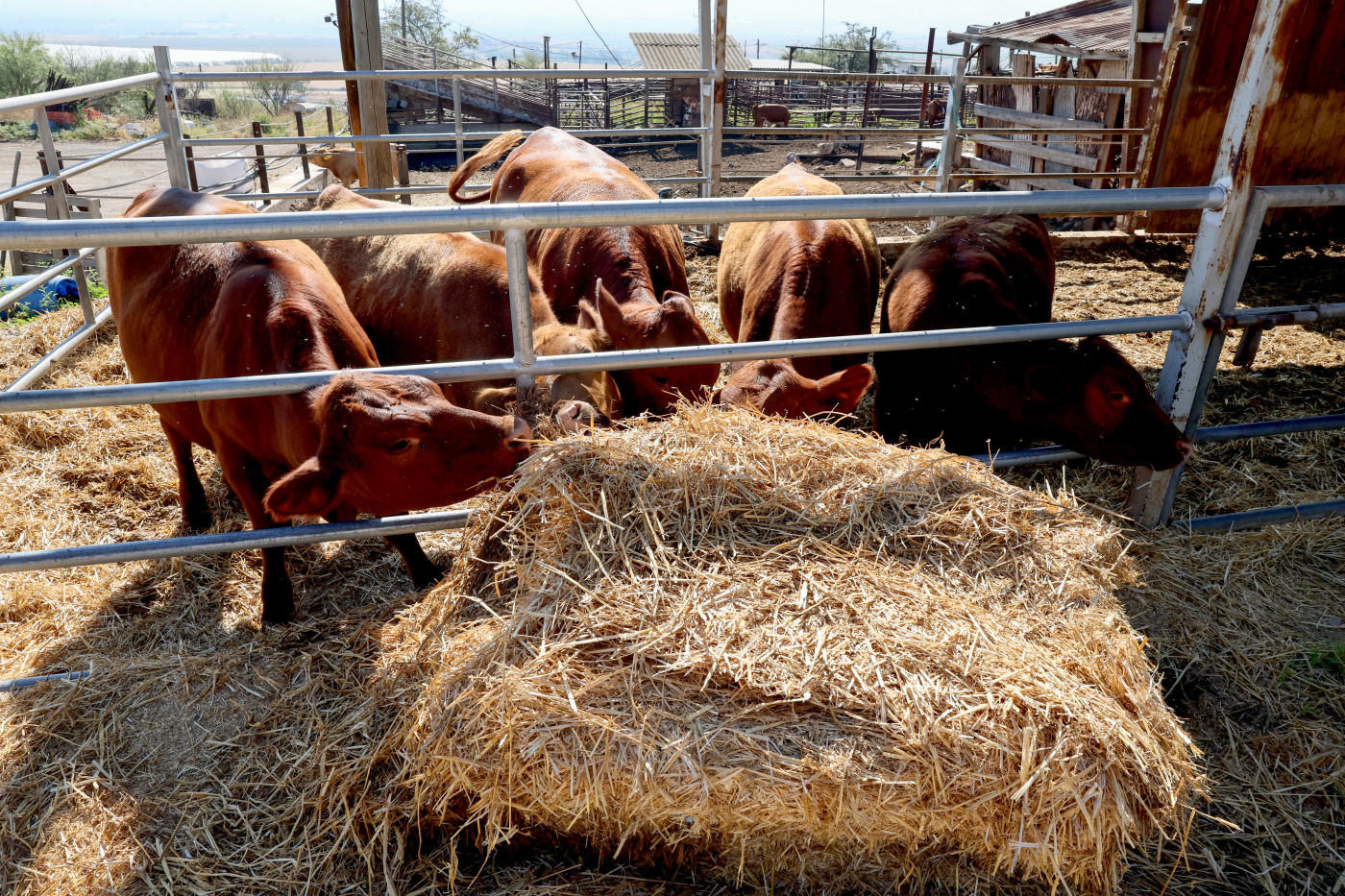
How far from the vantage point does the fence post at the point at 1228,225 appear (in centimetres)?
321

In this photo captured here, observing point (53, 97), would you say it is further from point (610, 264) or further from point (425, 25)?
point (425, 25)

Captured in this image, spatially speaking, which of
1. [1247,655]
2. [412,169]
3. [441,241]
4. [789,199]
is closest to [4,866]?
[789,199]

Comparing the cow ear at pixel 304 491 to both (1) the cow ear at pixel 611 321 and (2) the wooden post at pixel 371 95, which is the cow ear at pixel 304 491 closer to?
(1) the cow ear at pixel 611 321

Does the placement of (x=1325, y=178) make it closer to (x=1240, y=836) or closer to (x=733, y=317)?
(x=733, y=317)

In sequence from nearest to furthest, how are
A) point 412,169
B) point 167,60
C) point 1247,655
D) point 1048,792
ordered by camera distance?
point 1048,792, point 1247,655, point 167,60, point 412,169

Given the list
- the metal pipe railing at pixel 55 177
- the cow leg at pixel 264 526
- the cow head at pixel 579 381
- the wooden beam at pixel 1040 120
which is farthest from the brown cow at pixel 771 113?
the cow leg at pixel 264 526

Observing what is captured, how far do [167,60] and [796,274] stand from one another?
643cm

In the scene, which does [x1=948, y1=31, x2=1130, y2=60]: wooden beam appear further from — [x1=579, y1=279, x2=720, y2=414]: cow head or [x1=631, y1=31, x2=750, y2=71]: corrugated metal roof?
[x1=631, y1=31, x2=750, y2=71]: corrugated metal roof

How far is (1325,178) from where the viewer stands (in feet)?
33.2

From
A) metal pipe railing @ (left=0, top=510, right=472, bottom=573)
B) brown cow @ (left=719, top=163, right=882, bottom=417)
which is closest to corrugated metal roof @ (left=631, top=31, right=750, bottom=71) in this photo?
brown cow @ (left=719, top=163, right=882, bottom=417)

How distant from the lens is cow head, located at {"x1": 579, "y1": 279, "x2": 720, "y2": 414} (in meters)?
3.93

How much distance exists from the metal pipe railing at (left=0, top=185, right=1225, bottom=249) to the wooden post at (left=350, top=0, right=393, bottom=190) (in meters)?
6.99

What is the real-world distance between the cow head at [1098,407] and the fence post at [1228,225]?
123 mm

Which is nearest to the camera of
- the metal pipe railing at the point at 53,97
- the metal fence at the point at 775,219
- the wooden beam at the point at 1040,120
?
the metal fence at the point at 775,219
